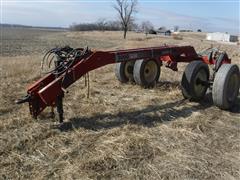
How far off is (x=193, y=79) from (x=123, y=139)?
2.77m

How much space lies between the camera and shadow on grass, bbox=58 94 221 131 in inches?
243

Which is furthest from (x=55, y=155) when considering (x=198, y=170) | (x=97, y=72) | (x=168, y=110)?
(x=97, y=72)

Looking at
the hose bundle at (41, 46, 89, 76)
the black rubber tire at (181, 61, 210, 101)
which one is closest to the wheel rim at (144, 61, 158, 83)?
the black rubber tire at (181, 61, 210, 101)

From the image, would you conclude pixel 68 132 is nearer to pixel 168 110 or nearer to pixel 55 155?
pixel 55 155

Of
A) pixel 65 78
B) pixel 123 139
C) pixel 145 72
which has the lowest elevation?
pixel 123 139

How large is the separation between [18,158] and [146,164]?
1.70 m

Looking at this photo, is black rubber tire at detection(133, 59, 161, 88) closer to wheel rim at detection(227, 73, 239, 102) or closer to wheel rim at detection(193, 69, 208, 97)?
wheel rim at detection(193, 69, 208, 97)

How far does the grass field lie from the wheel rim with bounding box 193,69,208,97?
0.29 metres

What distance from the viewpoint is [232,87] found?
311 inches

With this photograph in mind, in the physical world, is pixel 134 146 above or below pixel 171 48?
below

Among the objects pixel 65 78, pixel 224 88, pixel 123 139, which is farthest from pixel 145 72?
pixel 123 139

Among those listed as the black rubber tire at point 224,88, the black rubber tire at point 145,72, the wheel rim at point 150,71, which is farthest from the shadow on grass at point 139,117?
the wheel rim at point 150,71

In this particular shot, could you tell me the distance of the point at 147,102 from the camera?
7.79 meters

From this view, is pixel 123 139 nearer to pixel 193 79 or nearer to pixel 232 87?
pixel 193 79
